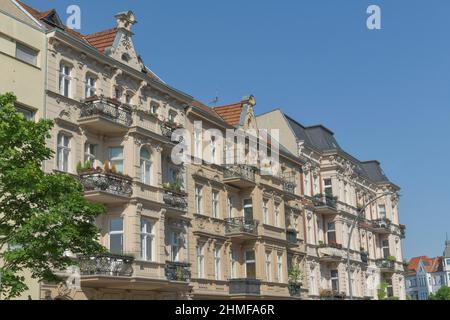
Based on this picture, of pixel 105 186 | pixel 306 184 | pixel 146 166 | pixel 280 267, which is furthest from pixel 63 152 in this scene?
pixel 306 184

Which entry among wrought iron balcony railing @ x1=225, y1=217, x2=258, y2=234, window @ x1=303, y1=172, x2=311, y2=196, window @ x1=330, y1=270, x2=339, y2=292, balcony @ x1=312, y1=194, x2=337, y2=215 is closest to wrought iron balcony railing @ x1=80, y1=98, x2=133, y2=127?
wrought iron balcony railing @ x1=225, y1=217, x2=258, y2=234

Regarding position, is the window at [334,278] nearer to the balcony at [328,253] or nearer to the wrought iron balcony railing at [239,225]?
the balcony at [328,253]

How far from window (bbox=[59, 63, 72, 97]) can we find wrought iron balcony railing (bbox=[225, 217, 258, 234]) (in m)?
12.9

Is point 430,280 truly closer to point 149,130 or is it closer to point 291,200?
point 291,200

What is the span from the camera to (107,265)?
2392 centimetres

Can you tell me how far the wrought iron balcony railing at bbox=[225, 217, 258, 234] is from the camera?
113 ft

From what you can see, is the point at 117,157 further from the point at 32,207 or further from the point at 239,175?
the point at 32,207

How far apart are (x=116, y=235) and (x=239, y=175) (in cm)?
1075

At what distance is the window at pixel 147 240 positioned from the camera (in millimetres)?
26677

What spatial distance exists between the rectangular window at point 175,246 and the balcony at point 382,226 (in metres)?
29.7

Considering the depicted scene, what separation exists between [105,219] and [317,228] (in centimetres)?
2332

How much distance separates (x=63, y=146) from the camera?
2436 centimetres
